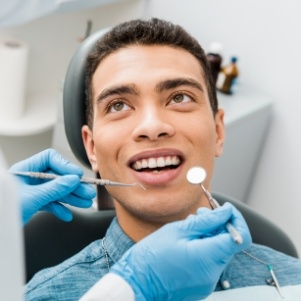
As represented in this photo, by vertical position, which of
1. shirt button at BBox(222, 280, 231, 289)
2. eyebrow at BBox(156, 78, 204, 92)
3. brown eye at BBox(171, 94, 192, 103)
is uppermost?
eyebrow at BBox(156, 78, 204, 92)

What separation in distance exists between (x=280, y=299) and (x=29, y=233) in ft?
2.18

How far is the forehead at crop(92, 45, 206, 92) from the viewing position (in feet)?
3.88

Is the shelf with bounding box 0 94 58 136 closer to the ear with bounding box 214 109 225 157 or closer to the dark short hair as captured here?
the dark short hair

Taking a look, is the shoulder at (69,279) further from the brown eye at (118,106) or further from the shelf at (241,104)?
the shelf at (241,104)

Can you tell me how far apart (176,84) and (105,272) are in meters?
0.50

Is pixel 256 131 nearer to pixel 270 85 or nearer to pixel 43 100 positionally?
pixel 270 85

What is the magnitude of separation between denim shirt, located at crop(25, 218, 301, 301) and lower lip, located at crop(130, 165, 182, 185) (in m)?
0.18

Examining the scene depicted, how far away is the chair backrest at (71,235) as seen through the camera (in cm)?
128

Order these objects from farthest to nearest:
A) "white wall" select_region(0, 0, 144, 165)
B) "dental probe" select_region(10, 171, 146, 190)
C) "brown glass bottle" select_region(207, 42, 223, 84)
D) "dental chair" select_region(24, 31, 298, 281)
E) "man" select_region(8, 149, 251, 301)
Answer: "white wall" select_region(0, 0, 144, 165) < "brown glass bottle" select_region(207, 42, 223, 84) < "dental chair" select_region(24, 31, 298, 281) < "dental probe" select_region(10, 171, 146, 190) < "man" select_region(8, 149, 251, 301)

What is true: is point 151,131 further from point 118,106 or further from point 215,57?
point 215,57

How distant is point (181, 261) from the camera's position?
88 centimetres

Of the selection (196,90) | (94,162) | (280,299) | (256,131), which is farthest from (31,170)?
(256,131)

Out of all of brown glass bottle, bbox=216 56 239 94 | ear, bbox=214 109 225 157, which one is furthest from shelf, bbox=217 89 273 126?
ear, bbox=214 109 225 157

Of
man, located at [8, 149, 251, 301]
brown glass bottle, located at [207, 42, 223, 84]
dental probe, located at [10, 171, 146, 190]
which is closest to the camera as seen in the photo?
man, located at [8, 149, 251, 301]
